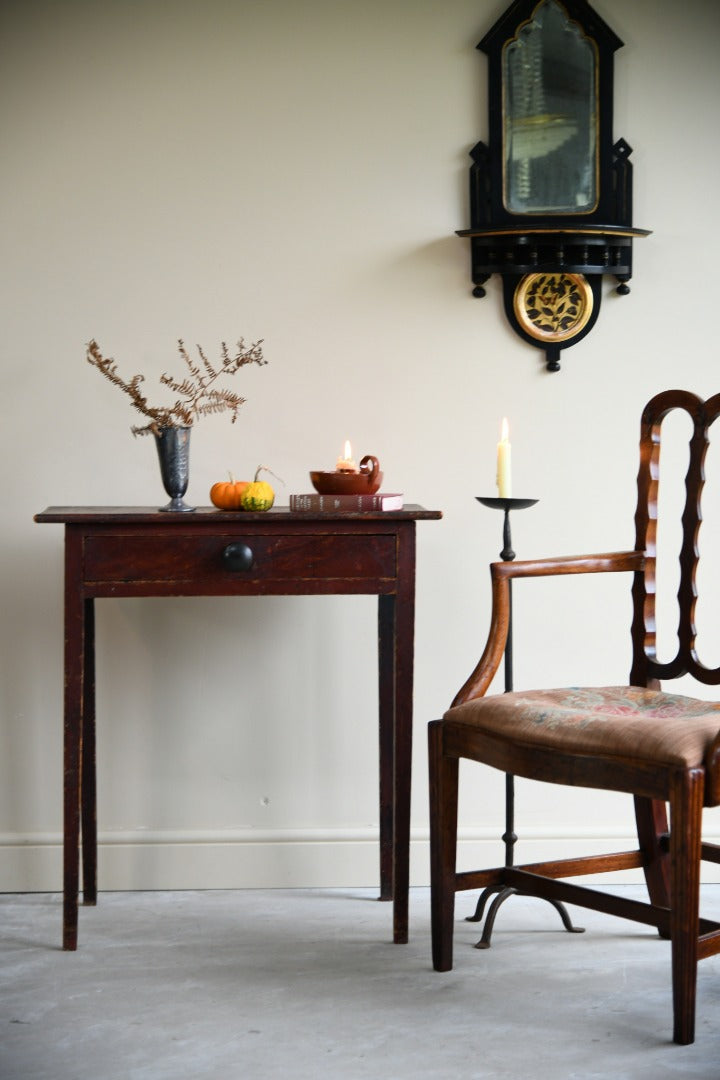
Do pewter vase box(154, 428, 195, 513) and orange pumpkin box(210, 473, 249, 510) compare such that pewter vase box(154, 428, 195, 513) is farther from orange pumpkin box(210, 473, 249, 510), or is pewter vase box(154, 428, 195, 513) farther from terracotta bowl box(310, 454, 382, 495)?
terracotta bowl box(310, 454, 382, 495)

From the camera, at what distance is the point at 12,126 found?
2.82 m

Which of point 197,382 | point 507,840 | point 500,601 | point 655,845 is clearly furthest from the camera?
point 197,382

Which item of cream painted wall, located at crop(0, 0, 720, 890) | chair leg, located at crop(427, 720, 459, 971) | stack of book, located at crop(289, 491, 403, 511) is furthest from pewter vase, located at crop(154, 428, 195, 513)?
chair leg, located at crop(427, 720, 459, 971)

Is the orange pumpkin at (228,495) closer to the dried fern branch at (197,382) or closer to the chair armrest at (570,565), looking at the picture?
the dried fern branch at (197,382)

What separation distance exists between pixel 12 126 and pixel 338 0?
83 centimetres

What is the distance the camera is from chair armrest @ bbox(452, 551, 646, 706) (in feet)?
7.46

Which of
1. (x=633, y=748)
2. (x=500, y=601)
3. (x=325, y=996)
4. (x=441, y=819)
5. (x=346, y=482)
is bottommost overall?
(x=325, y=996)

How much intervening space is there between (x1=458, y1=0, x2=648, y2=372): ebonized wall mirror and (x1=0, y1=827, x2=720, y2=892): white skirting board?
1266 millimetres

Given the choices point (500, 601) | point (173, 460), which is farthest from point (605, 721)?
point (173, 460)

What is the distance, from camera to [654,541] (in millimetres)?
2445

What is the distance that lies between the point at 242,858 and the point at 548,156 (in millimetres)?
1845

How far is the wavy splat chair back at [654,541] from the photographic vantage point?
2.37 meters

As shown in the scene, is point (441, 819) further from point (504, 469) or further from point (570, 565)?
point (504, 469)

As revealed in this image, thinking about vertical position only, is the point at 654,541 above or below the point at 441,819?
above
